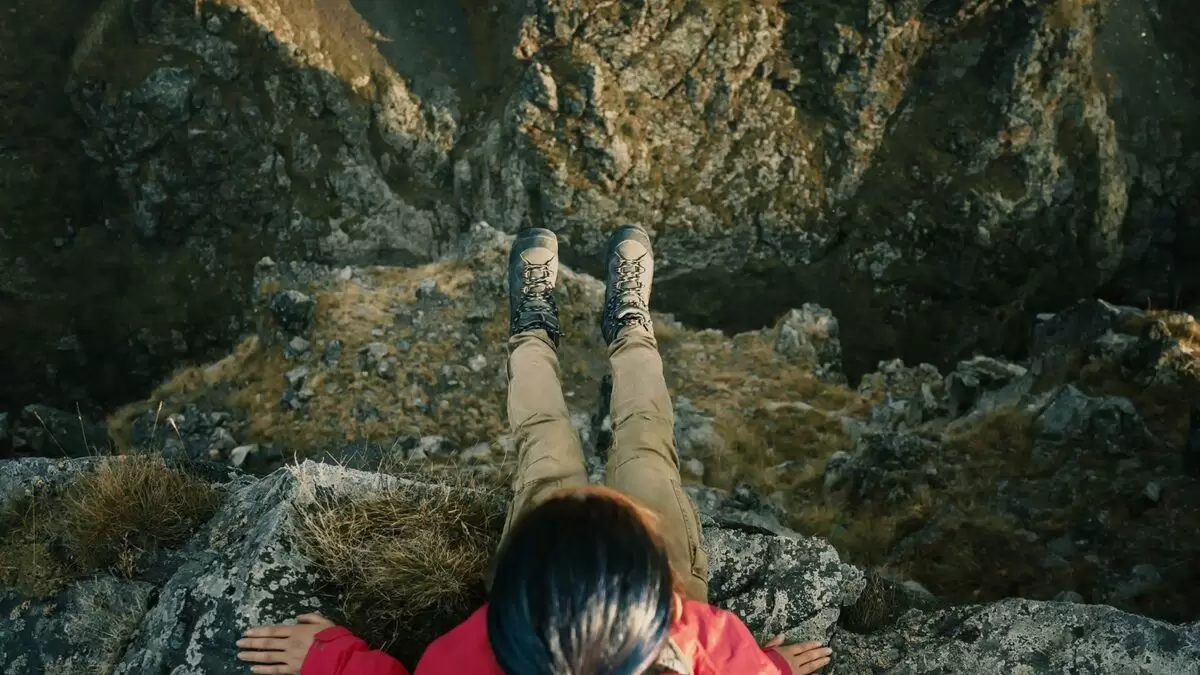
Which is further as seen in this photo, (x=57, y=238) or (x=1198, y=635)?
(x=57, y=238)

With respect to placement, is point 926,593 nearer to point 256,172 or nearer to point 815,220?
point 815,220

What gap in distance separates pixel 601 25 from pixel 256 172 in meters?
16.1

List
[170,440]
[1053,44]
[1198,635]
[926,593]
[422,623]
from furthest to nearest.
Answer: [1053,44] → [170,440] → [926,593] → [1198,635] → [422,623]

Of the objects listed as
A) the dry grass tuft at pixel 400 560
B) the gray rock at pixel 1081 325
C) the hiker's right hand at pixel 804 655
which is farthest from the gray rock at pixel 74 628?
the gray rock at pixel 1081 325

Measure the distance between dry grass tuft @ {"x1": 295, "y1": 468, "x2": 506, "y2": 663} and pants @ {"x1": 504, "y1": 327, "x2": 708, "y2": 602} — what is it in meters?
0.39

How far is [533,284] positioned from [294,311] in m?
8.15

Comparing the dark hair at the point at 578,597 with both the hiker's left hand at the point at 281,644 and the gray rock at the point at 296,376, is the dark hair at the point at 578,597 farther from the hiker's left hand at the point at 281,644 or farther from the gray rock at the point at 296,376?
the gray rock at the point at 296,376

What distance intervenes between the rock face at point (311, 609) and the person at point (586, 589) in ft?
1.21

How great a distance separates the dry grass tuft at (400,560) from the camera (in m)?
3.87

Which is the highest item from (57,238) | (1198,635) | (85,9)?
(85,9)

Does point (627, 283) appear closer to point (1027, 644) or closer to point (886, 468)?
point (1027, 644)

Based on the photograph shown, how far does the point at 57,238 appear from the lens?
29.2m

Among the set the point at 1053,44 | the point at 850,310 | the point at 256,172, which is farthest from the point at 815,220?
the point at 256,172

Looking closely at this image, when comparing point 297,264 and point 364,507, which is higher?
point 364,507
